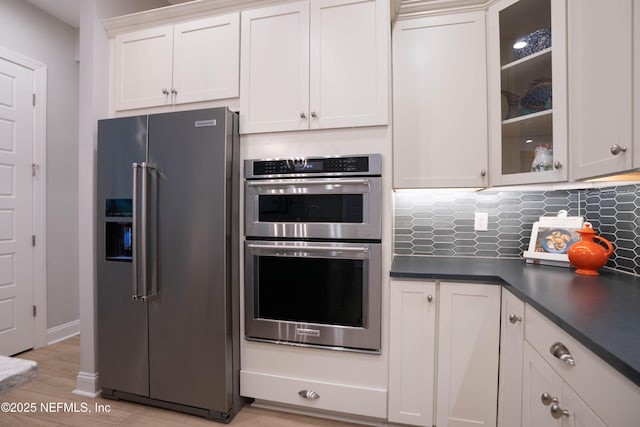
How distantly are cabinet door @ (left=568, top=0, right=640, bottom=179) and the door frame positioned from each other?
391 centimetres

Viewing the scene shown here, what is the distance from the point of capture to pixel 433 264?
6.12 feet

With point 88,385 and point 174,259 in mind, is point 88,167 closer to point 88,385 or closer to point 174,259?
point 174,259

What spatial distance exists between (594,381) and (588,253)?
1.07 metres

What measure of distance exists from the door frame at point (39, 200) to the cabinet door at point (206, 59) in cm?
178

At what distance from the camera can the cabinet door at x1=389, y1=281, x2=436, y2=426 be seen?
1614 mm

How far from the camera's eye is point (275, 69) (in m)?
1.82

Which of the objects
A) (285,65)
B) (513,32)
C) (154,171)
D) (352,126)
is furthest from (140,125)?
(513,32)

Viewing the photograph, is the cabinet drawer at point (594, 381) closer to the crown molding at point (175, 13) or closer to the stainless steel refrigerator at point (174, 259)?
the stainless steel refrigerator at point (174, 259)

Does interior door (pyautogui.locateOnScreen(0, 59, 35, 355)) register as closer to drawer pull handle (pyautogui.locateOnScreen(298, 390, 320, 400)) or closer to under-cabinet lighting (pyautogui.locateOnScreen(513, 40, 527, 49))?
drawer pull handle (pyautogui.locateOnScreen(298, 390, 320, 400))

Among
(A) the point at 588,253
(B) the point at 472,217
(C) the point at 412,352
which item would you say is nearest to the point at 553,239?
(A) the point at 588,253

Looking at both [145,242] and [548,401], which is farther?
[145,242]

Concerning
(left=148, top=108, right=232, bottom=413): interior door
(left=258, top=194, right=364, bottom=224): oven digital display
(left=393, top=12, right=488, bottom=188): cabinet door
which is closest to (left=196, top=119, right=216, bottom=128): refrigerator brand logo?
(left=148, top=108, right=232, bottom=413): interior door

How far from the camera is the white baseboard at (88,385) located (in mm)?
2051

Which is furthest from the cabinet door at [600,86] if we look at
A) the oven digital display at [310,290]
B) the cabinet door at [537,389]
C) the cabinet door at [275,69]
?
the cabinet door at [275,69]
